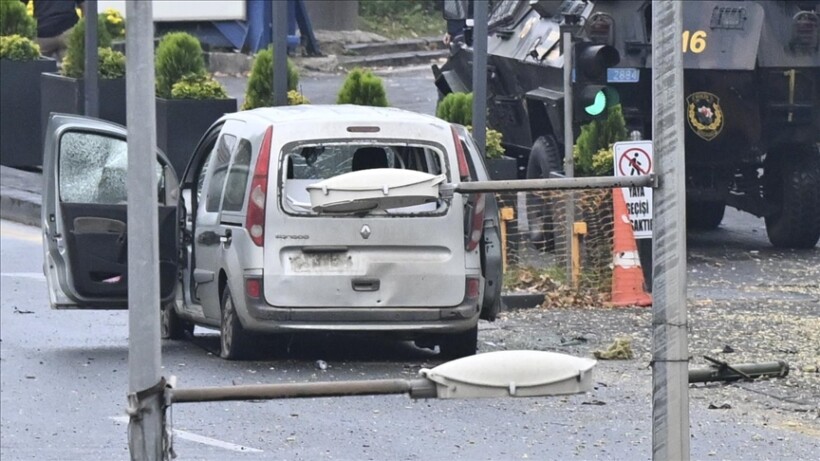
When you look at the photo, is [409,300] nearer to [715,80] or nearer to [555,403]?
[555,403]

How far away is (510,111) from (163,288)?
7.45 meters

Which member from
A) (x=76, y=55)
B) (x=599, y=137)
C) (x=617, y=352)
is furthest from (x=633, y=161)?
(x=76, y=55)

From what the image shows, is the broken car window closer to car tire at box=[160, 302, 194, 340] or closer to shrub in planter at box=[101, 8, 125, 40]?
car tire at box=[160, 302, 194, 340]

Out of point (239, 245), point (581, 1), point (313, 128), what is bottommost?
point (239, 245)

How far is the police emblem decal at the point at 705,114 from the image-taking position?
46.4 feet

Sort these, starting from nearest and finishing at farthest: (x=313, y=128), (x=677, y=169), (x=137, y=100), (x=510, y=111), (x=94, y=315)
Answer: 1. (x=137, y=100)
2. (x=677, y=169)
3. (x=313, y=128)
4. (x=94, y=315)
5. (x=510, y=111)

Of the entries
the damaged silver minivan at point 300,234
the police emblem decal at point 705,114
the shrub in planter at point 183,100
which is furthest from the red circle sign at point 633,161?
the shrub in planter at point 183,100

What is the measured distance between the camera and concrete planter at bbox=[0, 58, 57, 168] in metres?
19.9

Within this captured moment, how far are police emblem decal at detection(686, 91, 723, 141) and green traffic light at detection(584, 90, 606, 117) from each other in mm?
1655

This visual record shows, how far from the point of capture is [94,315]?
12617 mm

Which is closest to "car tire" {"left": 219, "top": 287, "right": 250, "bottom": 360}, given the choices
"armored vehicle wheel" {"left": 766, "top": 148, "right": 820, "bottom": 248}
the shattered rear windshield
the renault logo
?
the shattered rear windshield

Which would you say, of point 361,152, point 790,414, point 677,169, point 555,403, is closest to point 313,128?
point 361,152

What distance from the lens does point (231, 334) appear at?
32.3ft

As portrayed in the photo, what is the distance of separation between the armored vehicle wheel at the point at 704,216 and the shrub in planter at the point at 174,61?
5.82 meters
